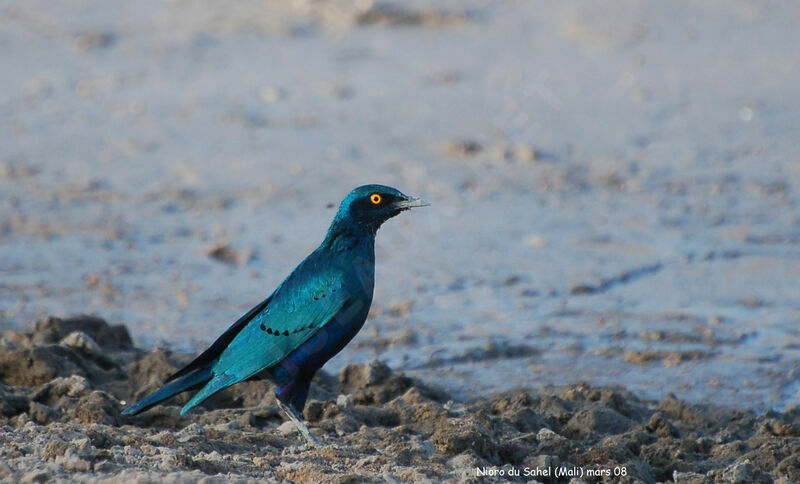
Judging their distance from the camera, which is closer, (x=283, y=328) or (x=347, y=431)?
(x=283, y=328)

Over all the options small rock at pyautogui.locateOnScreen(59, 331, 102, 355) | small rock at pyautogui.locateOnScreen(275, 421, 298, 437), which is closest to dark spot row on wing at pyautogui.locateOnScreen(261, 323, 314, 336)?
small rock at pyautogui.locateOnScreen(275, 421, 298, 437)

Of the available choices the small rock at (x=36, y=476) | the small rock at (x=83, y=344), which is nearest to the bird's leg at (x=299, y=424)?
the small rock at (x=36, y=476)

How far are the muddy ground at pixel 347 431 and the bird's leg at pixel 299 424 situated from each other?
2.7 inches

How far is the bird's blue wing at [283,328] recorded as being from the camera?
18.6 ft

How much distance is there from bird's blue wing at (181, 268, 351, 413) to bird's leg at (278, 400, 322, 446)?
8.0 inches

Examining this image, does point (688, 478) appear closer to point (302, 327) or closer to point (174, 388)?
point (302, 327)

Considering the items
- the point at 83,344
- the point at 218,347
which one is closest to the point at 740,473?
the point at 218,347

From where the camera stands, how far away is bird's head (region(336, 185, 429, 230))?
5874 mm

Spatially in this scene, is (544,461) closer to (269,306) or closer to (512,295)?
(269,306)

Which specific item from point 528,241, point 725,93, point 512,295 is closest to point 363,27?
point 725,93

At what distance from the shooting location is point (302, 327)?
18.7ft

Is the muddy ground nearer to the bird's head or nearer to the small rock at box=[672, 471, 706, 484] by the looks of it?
the small rock at box=[672, 471, 706, 484]

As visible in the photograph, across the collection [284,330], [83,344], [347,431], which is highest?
[284,330]

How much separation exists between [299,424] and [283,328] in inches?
17.0
